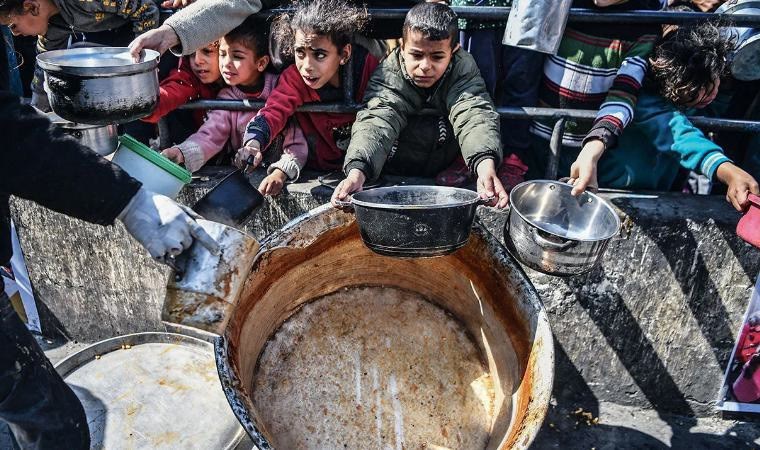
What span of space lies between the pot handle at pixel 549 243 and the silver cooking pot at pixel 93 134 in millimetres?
1907

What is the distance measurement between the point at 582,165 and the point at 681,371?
1.26 m

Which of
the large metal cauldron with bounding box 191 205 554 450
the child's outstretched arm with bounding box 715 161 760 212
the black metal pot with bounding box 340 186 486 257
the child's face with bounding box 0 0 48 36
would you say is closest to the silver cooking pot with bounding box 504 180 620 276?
the large metal cauldron with bounding box 191 205 554 450

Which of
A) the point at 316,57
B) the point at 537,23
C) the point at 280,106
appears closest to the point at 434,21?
the point at 537,23

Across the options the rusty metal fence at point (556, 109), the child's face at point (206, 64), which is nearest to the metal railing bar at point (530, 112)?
the rusty metal fence at point (556, 109)

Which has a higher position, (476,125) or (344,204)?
(476,125)

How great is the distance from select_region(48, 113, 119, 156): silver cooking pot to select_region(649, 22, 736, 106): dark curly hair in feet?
8.42

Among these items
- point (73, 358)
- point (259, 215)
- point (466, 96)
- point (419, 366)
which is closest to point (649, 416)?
point (419, 366)

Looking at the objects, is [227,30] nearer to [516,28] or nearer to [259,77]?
[259,77]

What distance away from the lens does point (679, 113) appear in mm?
2742

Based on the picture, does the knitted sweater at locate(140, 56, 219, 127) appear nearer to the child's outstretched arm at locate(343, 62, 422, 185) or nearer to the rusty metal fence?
the rusty metal fence

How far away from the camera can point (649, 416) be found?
3084 mm

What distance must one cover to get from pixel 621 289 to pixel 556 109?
91 centimetres

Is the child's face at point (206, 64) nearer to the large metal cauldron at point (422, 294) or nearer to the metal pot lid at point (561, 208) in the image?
the large metal cauldron at point (422, 294)

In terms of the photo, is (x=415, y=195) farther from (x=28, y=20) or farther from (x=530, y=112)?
(x=28, y=20)
